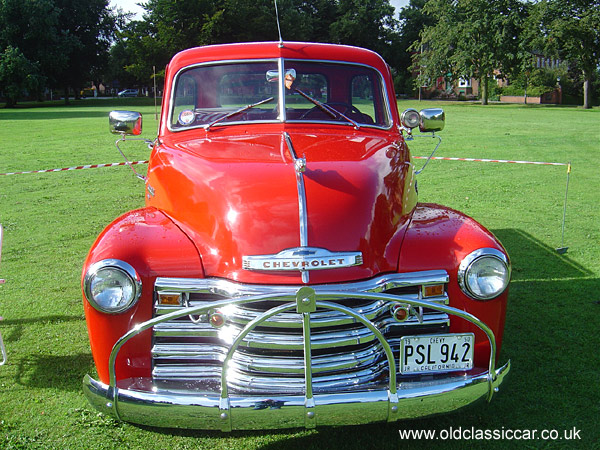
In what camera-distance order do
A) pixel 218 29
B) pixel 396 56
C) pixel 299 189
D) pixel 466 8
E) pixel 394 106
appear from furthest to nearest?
pixel 396 56
pixel 218 29
pixel 466 8
pixel 394 106
pixel 299 189

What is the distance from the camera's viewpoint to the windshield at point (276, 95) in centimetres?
425

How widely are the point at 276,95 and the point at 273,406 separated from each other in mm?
2501

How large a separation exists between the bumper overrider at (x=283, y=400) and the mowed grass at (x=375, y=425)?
0.41 metres

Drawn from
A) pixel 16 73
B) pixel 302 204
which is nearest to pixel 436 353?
pixel 302 204

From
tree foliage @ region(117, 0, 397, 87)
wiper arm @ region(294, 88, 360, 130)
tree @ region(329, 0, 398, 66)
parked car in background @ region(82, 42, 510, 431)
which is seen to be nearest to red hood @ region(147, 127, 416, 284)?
parked car in background @ region(82, 42, 510, 431)

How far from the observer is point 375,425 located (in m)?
3.33

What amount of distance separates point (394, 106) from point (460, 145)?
13634 millimetres

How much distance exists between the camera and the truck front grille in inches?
108

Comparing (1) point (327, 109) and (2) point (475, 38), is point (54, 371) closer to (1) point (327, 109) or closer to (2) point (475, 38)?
(1) point (327, 109)

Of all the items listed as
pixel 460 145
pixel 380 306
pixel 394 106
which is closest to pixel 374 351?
pixel 380 306

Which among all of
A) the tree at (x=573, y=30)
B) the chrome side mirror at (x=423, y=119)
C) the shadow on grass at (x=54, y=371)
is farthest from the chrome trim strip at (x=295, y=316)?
the tree at (x=573, y=30)

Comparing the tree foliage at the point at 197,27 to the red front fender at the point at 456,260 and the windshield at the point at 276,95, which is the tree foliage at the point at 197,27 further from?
the red front fender at the point at 456,260

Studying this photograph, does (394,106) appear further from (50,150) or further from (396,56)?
(396,56)

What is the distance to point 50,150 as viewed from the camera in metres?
16.6
